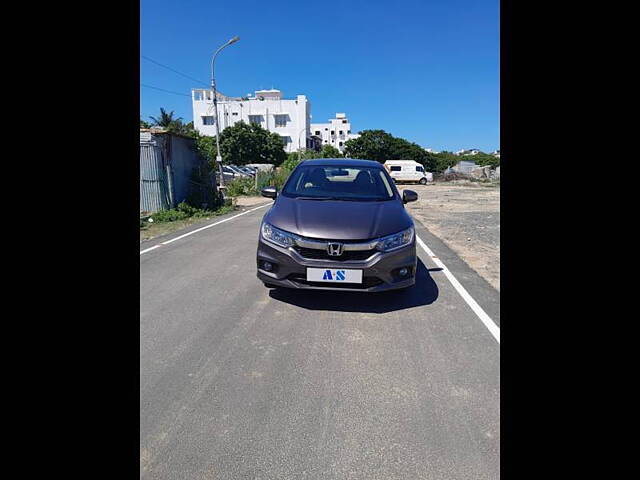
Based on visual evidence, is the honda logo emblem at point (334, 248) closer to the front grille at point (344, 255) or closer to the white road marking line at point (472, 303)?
the front grille at point (344, 255)

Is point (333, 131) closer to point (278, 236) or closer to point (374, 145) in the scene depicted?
point (374, 145)

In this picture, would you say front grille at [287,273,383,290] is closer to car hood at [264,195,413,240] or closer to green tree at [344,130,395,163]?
car hood at [264,195,413,240]

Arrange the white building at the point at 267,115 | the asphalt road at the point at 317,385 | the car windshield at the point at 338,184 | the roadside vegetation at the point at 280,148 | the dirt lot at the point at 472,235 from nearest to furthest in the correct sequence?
the asphalt road at the point at 317,385 < the car windshield at the point at 338,184 < the dirt lot at the point at 472,235 < the roadside vegetation at the point at 280,148 < the white building at the point at 267,115

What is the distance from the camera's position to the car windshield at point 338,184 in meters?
4.78

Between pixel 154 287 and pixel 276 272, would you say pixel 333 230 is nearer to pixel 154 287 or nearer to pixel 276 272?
pixel 276 272

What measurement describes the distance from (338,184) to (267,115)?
62.9m

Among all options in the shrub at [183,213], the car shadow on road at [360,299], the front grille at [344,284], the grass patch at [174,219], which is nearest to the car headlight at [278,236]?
the front grille at [344,284]

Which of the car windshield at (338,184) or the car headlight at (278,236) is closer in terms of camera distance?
the car headlight at (278,236)

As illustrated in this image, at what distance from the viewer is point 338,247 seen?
372 centimetres

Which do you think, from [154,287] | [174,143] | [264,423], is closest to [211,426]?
[264,423]

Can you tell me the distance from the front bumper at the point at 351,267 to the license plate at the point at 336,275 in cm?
4

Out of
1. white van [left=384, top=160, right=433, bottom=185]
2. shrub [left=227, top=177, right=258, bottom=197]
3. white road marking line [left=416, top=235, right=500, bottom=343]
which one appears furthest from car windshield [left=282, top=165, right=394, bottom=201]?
white van [left=384, top=160, right=433, bottom=185]

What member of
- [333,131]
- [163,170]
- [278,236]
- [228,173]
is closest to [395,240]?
[278,236]
